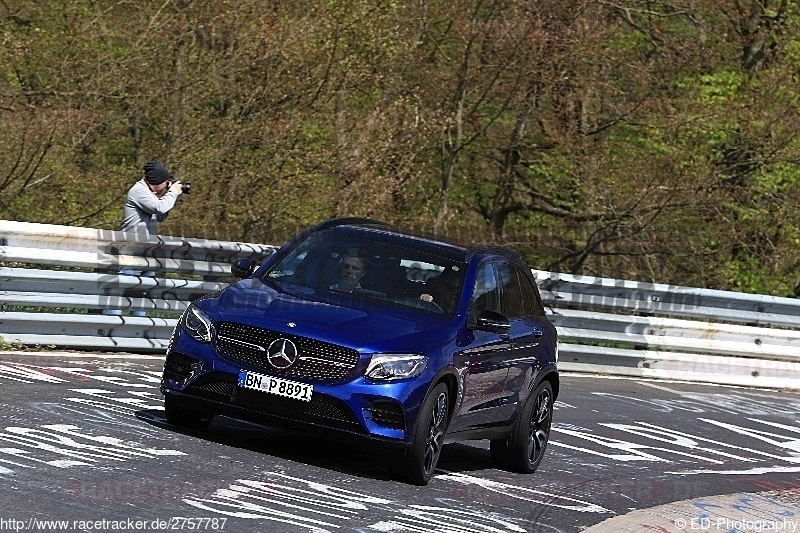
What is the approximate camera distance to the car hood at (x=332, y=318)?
9155 mm

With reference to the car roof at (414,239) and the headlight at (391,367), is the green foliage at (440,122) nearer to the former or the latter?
the car roof at (414,239)

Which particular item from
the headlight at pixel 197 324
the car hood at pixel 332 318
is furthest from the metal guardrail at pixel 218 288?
the car hood at pixel 332 318

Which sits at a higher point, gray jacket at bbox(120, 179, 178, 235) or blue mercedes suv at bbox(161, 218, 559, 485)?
gray jacket at bbox(120, 179, 178, 235)

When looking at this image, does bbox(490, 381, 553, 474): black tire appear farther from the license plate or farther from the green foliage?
the green foliage

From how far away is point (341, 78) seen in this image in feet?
77.4

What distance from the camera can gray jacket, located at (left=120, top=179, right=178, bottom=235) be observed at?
15578 millimetres

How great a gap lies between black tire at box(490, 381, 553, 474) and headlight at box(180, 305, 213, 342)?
96.1 inches

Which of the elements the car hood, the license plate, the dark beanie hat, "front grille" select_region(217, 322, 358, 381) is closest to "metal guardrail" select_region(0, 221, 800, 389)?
the dark beanie hat

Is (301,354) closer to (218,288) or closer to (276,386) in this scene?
(276,386)

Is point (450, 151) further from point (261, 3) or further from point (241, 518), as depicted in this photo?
point (241, 518)

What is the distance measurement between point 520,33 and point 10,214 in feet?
37.0

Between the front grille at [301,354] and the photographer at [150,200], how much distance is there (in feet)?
21.4

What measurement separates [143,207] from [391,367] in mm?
7128

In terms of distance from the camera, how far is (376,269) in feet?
33.4
